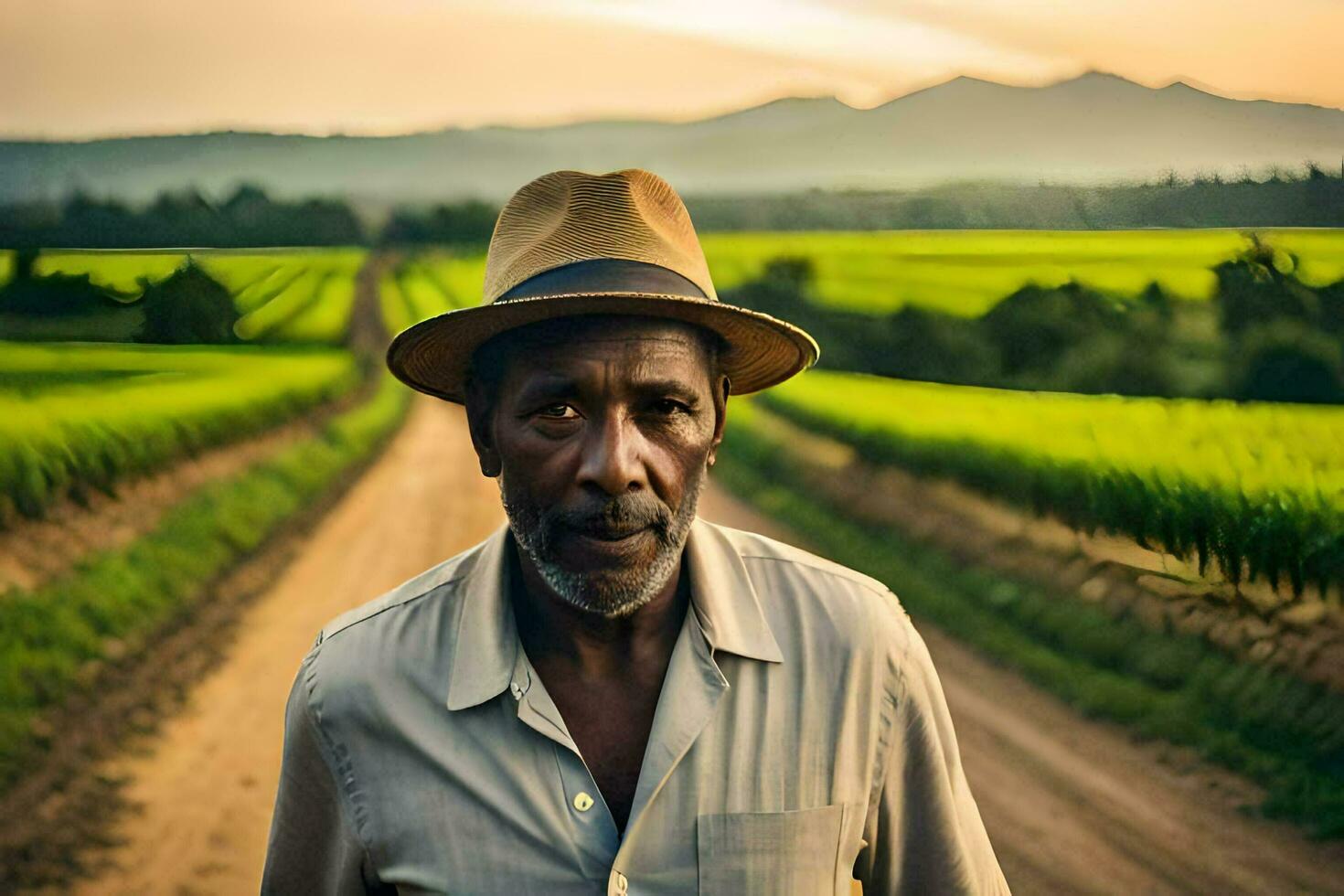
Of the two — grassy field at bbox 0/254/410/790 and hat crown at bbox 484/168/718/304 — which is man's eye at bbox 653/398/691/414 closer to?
hat crown at bbox 484/168/718/304

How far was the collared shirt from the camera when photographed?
1546 mm

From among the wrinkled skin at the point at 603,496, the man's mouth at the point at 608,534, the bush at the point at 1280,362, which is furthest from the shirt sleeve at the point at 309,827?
the bush at the point at 1280,362

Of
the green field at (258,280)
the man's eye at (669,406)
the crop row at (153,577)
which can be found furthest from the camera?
the green field at (258,280)

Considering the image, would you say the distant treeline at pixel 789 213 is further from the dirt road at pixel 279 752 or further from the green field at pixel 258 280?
the dirt road at pixel 279 752

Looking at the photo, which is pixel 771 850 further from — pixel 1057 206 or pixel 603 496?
pixel 1057 206

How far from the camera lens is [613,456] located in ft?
5.14

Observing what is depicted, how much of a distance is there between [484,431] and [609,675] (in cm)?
40

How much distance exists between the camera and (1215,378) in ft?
11.7

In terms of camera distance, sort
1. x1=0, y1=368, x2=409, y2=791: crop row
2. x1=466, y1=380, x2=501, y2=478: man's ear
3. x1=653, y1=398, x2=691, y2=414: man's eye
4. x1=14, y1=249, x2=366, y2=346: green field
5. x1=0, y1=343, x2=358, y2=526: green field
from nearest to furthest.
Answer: x1=653, y1=398, x2=691, y2=414: man's eye, x1=466, y1=380, x2=501, y2=478: man's ear, x1=0, y1=368, x2=409, y2=791: crop row, x1=0, y1=343, x2=358, y2=526: green field, x1=14, y1=249, x2=366, y2=346: green field

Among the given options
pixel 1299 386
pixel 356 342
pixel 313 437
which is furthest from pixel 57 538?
pixel 1299 386

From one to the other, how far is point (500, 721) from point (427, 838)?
17cm

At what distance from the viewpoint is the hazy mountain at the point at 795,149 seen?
3.38 metres

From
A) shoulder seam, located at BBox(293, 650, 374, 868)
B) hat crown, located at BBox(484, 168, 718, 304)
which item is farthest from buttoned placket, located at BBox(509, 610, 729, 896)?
hat crown, located at BBox(484, 168, 718, 304)

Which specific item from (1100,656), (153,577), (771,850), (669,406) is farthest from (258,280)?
(1100,656)
